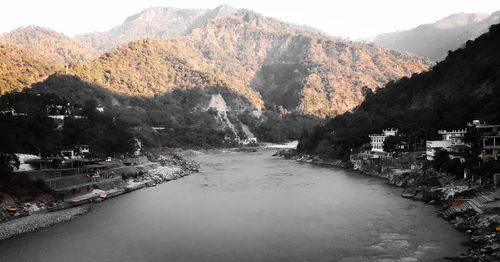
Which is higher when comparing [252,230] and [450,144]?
[450,144]

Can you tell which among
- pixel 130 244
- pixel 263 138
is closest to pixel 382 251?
pixel 130 244

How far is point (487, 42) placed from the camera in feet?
222

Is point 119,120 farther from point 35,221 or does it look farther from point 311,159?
point 35,221

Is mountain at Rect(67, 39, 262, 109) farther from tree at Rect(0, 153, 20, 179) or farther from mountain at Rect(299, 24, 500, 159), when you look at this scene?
tree at Rect(0, 153, 20, 179)

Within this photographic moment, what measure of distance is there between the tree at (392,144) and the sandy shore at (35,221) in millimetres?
35735

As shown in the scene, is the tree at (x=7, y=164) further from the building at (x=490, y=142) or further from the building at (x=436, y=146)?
the building at (x=490, y=142)

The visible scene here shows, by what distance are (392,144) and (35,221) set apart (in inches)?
1576

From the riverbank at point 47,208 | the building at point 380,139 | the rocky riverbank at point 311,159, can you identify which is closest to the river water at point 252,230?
the riverbank at point 47,208

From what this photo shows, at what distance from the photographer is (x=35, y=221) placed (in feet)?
100

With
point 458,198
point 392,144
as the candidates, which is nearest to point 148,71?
point 392,144

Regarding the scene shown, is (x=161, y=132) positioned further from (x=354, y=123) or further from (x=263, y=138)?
(x=354, y=123)

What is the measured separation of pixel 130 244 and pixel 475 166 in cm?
2628

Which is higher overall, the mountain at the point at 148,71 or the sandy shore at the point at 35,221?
the mountain at the point at 148,71

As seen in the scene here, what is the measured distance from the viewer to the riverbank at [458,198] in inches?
859
